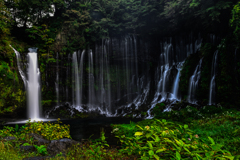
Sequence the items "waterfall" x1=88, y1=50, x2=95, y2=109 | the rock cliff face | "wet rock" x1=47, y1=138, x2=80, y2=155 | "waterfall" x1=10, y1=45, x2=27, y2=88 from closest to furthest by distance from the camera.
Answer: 1. "wet rock" x1=47, y1=138, x2=80, y2=155
2. "waterfall" x1=10, y1=45, x2=27, y2=88
3. the rock cliff face
4. "waterfall" x1=88, y1=50, x2=95, y2=109

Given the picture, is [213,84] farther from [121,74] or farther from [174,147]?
[174,147]

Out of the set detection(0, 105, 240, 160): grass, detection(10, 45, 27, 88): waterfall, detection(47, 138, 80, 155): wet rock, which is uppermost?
detection(10, 45, 27, 88): waterfall

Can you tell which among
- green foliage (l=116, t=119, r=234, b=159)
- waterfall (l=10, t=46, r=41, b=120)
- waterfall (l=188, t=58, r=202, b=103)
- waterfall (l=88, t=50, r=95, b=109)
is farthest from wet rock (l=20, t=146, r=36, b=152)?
waterfall (l=88, t=50, r=95, b=109)

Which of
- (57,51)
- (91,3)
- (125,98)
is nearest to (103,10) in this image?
(91,3)

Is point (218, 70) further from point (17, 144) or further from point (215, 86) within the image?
point (17, 144)

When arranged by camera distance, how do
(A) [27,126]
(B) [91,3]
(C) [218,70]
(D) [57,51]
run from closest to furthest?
(A) [27,126] < (C) [218,70] < (D) [57,51] < (B) [91,3]

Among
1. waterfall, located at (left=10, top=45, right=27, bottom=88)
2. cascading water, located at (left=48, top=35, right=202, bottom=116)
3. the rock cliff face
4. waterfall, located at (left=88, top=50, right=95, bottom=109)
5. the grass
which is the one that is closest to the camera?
the grass

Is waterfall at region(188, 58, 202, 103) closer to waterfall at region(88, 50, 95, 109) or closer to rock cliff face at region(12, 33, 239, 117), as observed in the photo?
rock cliff face at region(12, 33, 239, 117)

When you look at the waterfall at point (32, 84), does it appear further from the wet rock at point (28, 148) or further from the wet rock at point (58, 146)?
the wet rock at point (58, 146)

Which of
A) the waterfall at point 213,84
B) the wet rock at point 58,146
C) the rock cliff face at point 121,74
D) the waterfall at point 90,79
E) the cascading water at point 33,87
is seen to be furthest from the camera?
the waterfall at point 90,79

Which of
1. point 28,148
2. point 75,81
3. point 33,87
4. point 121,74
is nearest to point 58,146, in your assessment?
point 28,148

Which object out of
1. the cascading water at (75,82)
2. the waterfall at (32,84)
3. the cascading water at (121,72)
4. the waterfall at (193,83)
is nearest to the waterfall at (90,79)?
the cascading water at (121,72)

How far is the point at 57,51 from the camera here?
19531 mm

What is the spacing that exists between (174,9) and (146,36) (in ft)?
19.2
